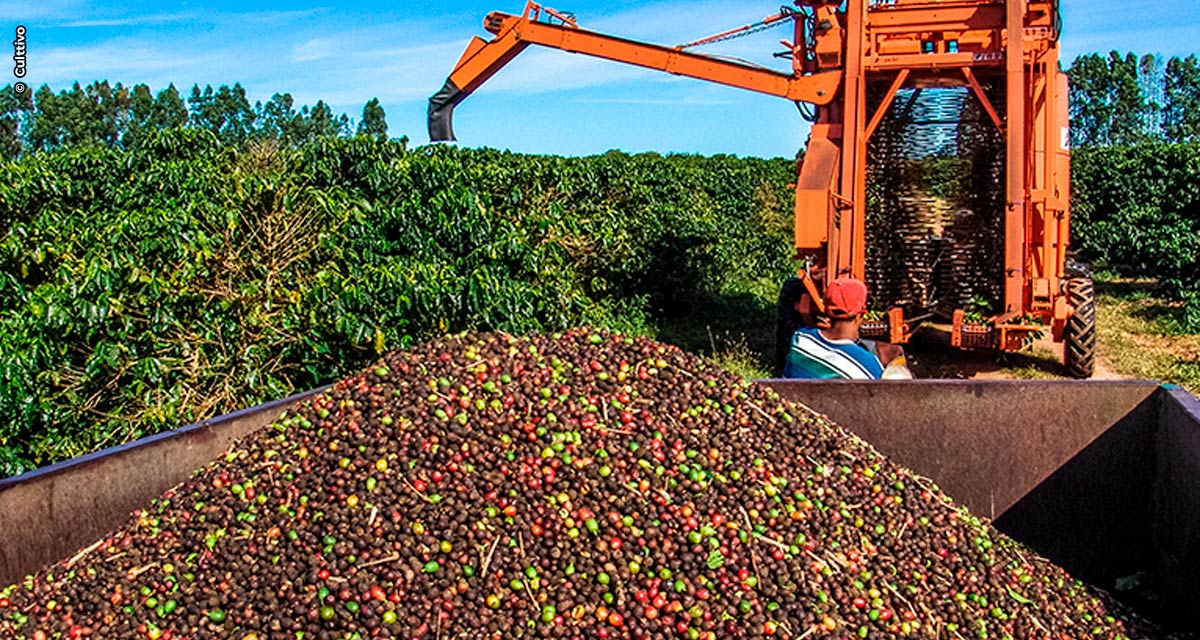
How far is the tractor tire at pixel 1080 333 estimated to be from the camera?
29.4ft

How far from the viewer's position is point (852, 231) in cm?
749

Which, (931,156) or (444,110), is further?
(444,110)

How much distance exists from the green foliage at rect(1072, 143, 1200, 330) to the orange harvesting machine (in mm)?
7598

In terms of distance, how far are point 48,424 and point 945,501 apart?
13.3ft

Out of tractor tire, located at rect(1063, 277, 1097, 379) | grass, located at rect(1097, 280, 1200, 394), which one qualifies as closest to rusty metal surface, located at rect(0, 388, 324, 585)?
tractor tire, located at rect(1063, 277, 1097, 379)

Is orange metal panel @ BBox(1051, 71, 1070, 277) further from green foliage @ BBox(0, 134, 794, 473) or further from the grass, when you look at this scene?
green foliage @ BBox(0, 134, 794, 473)

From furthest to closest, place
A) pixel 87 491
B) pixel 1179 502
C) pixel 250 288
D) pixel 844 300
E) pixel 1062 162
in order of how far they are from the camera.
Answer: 1. pixel 1062 162
2. pixel 844 300
3. pixel 250 288
4. pixel 1179 502
5. pixel 87 491

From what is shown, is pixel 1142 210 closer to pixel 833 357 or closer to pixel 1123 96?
pixel 833 357

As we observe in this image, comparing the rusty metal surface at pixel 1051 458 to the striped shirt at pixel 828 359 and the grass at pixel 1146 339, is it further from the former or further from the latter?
the grass at pixel 1146 339

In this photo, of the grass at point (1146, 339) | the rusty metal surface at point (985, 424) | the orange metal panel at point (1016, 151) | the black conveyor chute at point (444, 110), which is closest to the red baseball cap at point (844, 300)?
the rusty metal surface at point (985, 424)

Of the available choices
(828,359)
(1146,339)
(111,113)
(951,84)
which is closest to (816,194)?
(951,84)

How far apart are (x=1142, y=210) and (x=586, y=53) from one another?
50.8ft

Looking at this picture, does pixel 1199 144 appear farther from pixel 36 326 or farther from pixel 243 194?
pixel 36 326

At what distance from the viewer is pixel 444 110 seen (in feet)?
32.2
